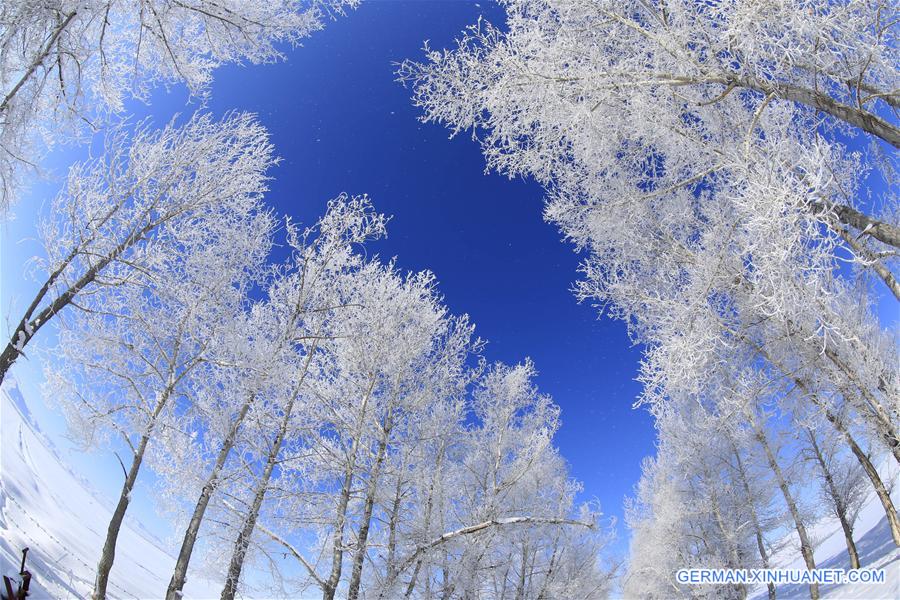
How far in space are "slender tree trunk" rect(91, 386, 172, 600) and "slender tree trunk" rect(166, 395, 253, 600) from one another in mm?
854

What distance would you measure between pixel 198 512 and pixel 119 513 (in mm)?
1152

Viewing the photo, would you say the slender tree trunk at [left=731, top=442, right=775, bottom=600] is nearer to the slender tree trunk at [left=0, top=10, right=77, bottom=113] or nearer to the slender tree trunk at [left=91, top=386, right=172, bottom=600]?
the slender tree trunk at [left=91, top=386, right=172, bottom=600]

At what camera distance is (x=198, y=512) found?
518 cm

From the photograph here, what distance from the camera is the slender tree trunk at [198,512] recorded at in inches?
192

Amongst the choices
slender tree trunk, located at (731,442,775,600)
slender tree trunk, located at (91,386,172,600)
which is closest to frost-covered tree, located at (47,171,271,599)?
slender tree trunk, located at (91,386,172,600)

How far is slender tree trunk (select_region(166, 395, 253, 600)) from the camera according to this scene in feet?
16.0

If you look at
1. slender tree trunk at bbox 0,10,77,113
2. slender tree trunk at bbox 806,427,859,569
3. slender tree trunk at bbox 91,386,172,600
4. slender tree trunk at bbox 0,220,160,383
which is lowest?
slender tree trunk at bbox 91,386,172,600

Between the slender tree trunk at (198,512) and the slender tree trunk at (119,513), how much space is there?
0.85 meters

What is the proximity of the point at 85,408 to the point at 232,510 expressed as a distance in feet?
8.59

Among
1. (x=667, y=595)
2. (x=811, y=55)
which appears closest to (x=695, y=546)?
(x=667, y=595)

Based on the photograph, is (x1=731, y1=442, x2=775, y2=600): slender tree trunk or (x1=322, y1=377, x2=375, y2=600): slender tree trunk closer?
(x1=322, y1=377, x2=375, y2=600): slender tree trunk

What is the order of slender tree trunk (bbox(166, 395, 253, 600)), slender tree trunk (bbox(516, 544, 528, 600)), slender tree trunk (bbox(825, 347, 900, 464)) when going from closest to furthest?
slender tree trunk (bbox(825, 347, 900, 464)) < slender tree trunk (bbox(166, 395, 253, 600)) < slender tree trunk (bbox(516, 544, 528, 600))

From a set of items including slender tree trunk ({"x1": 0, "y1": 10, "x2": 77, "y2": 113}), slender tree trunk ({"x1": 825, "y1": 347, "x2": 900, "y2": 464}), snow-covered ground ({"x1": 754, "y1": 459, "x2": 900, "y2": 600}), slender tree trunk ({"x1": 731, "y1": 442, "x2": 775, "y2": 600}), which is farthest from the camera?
slender tree trunk ({"x1": 731, "y1": 442, "x2": 775, "y2": 600})

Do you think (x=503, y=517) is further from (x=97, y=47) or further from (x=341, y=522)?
(x=97, y=47)
